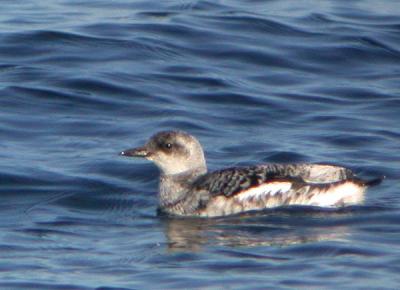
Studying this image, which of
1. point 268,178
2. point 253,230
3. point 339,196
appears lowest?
point 253,230

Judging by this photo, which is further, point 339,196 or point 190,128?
point 190,128

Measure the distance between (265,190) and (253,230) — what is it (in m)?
0.64

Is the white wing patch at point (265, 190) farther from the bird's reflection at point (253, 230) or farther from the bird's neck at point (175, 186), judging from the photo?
the bird's neck at point (175, 186)

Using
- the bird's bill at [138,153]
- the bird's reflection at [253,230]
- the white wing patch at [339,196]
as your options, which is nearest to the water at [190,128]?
the bird's reflection at [253,230]

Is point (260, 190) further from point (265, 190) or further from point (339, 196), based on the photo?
point (339, 196)

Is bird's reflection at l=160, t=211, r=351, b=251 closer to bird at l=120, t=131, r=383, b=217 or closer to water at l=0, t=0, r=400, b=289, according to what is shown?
water at l=0, t=0, r=400, b=289

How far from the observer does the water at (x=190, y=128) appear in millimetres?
11547

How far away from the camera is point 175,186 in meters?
13.8

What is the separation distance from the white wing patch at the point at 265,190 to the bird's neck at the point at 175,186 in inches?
24.8

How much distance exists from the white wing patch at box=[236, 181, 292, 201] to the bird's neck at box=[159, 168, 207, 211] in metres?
0.63

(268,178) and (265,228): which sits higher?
(268,178)

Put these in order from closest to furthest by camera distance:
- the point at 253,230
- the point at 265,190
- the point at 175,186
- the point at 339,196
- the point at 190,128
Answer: the point at 253,230
the point at 265,190
the point at 339,196
the point at 175,186
the point at 190,128

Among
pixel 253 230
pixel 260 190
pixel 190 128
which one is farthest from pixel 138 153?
pixel 190 128

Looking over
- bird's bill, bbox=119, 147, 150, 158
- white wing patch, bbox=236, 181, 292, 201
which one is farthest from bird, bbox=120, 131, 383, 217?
bird's bill, bbox=119, 147, 150, 158
